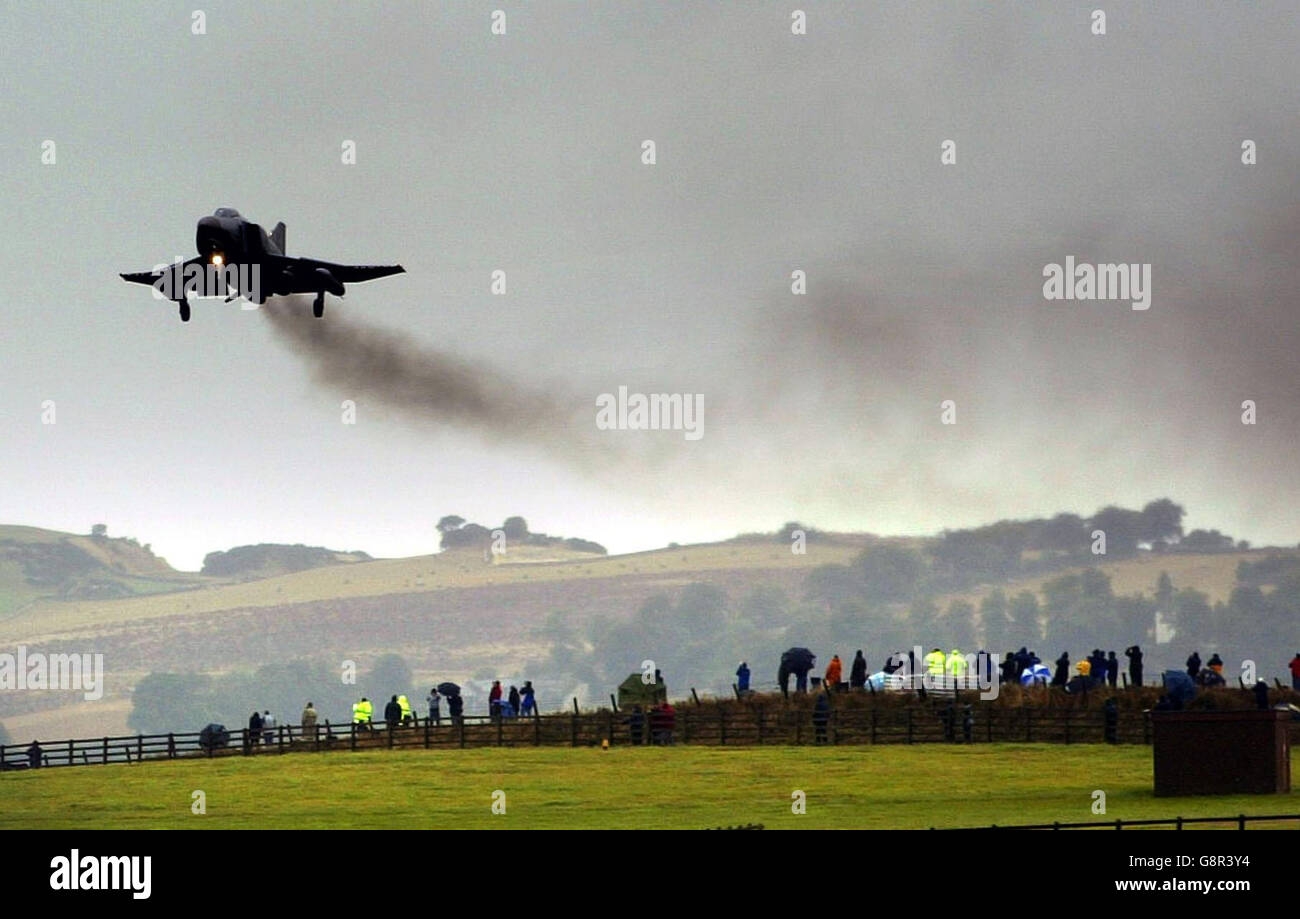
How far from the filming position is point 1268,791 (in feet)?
137

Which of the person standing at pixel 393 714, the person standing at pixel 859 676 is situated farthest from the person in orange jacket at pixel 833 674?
the person standing at pixel 393 714

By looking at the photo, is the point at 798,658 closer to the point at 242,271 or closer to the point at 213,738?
the point at 213,738

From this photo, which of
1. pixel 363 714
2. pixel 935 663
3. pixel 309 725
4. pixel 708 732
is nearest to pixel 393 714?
pixel 363 714

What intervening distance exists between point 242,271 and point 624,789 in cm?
1620

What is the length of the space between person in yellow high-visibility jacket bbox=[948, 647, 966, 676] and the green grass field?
754cm

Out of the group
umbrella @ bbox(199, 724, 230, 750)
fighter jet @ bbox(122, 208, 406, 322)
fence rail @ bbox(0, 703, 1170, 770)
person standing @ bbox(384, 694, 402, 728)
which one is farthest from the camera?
person standing @ bbox(384, 694, 402, 728)

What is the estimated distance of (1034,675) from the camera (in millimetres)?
64188

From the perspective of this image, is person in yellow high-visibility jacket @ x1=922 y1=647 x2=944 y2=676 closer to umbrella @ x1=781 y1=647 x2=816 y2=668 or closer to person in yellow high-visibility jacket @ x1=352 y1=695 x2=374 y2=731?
umbrella @ x1=781 y1=647 x2=816 y2=668

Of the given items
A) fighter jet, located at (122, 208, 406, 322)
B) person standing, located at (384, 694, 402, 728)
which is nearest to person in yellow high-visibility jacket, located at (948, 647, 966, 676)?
person standing, located at (384, 694, 402, 728)

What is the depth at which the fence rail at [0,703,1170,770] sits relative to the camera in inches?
2276

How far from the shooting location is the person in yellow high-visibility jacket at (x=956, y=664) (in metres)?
63.7

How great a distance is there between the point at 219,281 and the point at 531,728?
18417 mm
